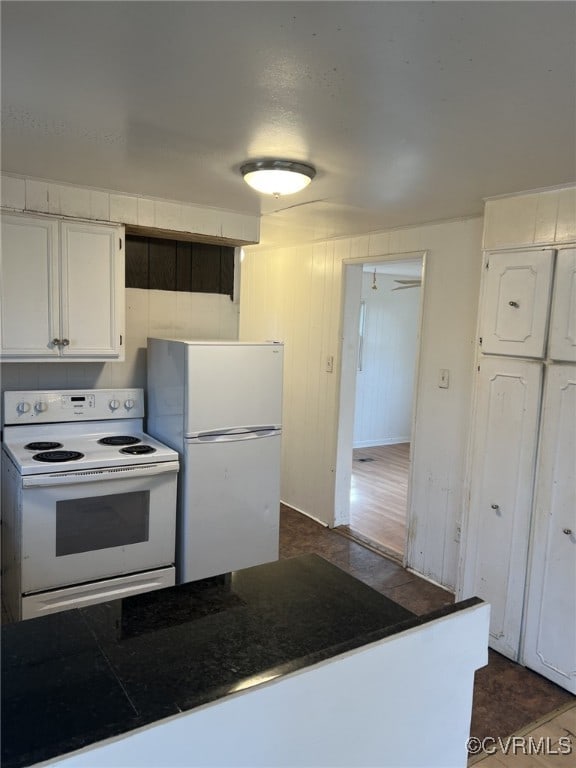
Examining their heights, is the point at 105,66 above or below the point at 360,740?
above

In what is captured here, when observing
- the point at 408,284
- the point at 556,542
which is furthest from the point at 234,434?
the point at 408,284

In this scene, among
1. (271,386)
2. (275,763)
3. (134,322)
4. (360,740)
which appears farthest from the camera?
(134,322)

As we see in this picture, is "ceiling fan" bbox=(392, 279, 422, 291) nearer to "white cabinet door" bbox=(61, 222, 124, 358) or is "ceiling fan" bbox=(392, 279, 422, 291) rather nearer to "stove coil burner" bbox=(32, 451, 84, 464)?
"white cabinet door" bbox=(61, 222, 124, 358)

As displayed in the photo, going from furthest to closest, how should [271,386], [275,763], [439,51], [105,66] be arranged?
[271,386] → [105,66] → [439,51] → [275,763]

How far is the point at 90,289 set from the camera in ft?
9.20

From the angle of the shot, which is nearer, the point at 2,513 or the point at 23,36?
the point at 23,36

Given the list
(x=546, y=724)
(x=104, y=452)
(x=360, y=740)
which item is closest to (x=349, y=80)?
(x=360, y=740)

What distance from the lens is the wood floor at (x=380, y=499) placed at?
4070 mm

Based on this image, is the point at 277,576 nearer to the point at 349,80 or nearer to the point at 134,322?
the point at 349,80

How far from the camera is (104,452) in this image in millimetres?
2711

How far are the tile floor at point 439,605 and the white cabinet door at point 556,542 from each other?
118 mm

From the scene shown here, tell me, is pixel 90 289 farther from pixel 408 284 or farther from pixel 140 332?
pixel 408 284

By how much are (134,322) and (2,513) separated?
124 centimetres

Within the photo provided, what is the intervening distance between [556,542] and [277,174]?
1971mm
